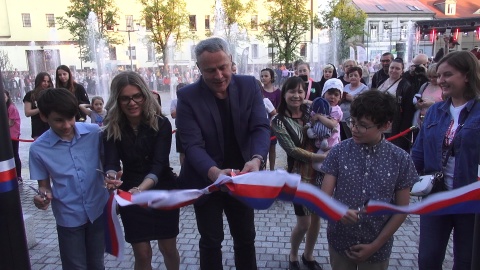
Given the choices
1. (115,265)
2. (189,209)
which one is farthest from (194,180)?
(189,209)

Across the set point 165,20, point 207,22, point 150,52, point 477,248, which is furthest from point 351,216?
point 207,22

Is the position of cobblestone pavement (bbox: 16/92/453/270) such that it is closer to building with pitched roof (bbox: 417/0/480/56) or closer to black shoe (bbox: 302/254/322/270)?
black shoe (bbox: 302/254/322/270)

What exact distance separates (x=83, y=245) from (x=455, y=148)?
2720mm

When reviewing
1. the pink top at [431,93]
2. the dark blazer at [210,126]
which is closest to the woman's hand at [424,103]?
the pink top at [431,93]

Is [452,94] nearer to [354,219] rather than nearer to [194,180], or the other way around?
[354,219]

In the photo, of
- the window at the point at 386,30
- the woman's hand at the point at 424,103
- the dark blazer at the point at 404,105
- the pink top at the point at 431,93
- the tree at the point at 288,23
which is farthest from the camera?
the window at the point at 386,30

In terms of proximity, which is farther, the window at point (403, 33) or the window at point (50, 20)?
the window at point (403, 33)

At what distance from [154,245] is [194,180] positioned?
1.96 meters

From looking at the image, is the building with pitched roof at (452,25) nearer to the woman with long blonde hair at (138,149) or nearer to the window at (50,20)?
the woman with long blonde hair at (138,149)

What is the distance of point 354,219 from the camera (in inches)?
85.6

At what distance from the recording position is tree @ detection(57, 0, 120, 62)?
3422 cm

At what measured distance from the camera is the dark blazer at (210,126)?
2627mm

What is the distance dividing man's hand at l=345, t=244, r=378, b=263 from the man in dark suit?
0.78 m

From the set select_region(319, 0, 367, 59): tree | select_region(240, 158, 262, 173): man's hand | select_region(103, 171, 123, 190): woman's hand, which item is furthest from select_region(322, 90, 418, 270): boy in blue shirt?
select_region(319, 0, 367, 59): tree
